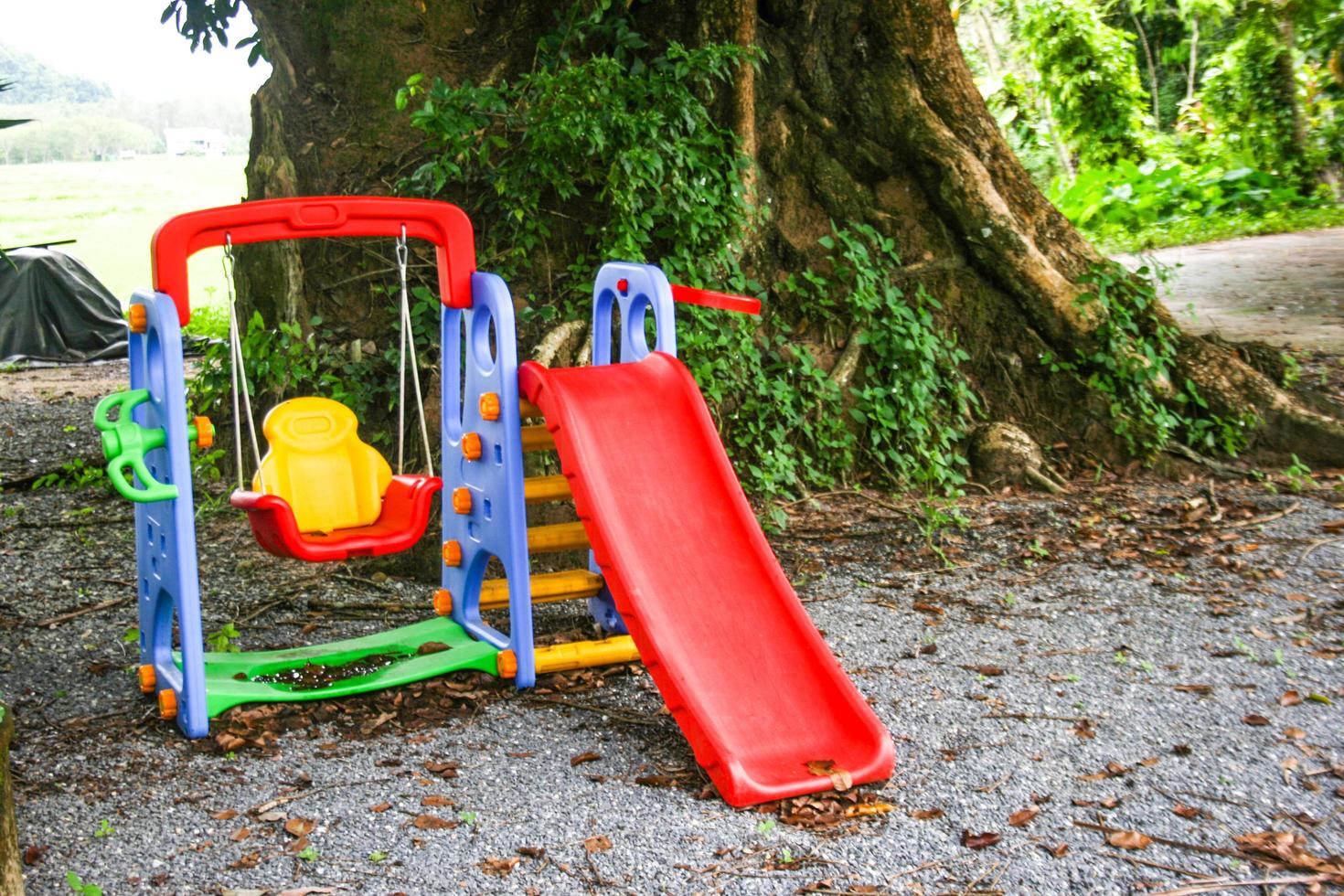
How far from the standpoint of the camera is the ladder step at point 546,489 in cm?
380

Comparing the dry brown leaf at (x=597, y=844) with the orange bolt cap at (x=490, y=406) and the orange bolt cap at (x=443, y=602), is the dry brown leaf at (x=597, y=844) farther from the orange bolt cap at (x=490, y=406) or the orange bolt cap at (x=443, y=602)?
the orange bolt cap at (x=443, y=602)

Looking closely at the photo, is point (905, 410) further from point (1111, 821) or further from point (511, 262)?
point (1111, 821)

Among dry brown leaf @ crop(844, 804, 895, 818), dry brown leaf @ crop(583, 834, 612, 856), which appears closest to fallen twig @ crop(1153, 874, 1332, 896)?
dry brown leaf @ crop(844, 804, 895, 818)

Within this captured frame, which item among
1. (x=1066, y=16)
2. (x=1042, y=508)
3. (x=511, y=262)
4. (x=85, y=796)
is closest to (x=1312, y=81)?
(x=1066, y=16)

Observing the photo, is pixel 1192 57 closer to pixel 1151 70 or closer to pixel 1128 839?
pixel 1151 70

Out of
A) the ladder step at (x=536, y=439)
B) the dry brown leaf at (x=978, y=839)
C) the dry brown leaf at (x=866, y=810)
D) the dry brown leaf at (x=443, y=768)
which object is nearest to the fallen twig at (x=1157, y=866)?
the dry brown leaf at (x=978, y=839)

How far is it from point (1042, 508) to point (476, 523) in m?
2.78

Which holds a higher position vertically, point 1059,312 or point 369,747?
point 1059,312

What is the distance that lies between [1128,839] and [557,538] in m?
1.86

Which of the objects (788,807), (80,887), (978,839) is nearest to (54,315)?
(80,887)

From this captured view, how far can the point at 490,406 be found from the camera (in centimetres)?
363

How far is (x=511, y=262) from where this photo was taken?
5266 millimetres

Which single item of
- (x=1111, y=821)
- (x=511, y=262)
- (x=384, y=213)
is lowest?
(x=1111, y=821)

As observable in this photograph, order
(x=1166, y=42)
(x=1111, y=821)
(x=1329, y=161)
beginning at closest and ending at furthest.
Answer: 1. (x=1111, y=821)
2. (x=1329, y=161)
3. (x=1166, y=42)
